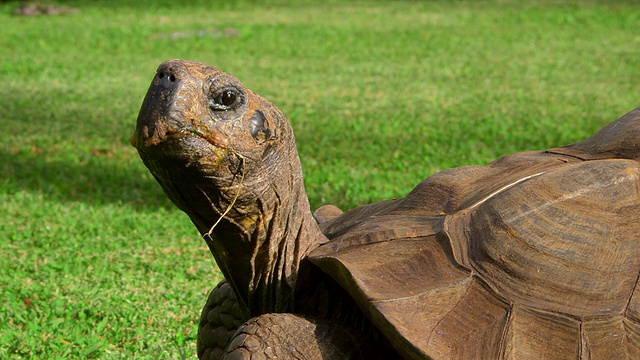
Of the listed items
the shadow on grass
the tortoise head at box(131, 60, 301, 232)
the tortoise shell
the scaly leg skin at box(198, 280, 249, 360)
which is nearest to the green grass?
the shadow on grass

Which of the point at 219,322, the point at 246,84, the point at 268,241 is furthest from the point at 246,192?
the point at 246,84

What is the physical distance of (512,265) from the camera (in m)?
2.08

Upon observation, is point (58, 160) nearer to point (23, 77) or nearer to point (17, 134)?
point (17, 134)

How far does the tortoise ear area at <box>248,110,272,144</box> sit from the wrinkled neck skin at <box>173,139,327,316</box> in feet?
0.22

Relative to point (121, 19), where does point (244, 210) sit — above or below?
above

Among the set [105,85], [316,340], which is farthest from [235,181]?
[105,85]

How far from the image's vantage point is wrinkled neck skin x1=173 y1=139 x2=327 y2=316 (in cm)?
224

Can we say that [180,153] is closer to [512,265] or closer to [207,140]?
[207,140]

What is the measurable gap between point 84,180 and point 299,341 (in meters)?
3.82

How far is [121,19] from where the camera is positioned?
44.3 ft

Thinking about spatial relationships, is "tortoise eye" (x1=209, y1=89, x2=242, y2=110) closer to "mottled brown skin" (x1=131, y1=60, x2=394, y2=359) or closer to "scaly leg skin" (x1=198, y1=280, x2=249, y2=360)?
"mottled brown skin" (x1=131, y1=60, x2=394, y2=359)

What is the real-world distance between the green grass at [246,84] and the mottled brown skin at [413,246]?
3.20ft

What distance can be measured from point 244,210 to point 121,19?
11885mm

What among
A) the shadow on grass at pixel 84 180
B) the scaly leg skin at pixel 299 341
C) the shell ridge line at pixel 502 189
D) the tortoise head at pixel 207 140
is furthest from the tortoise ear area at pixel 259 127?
the shadow on grass at pixel 84 180
